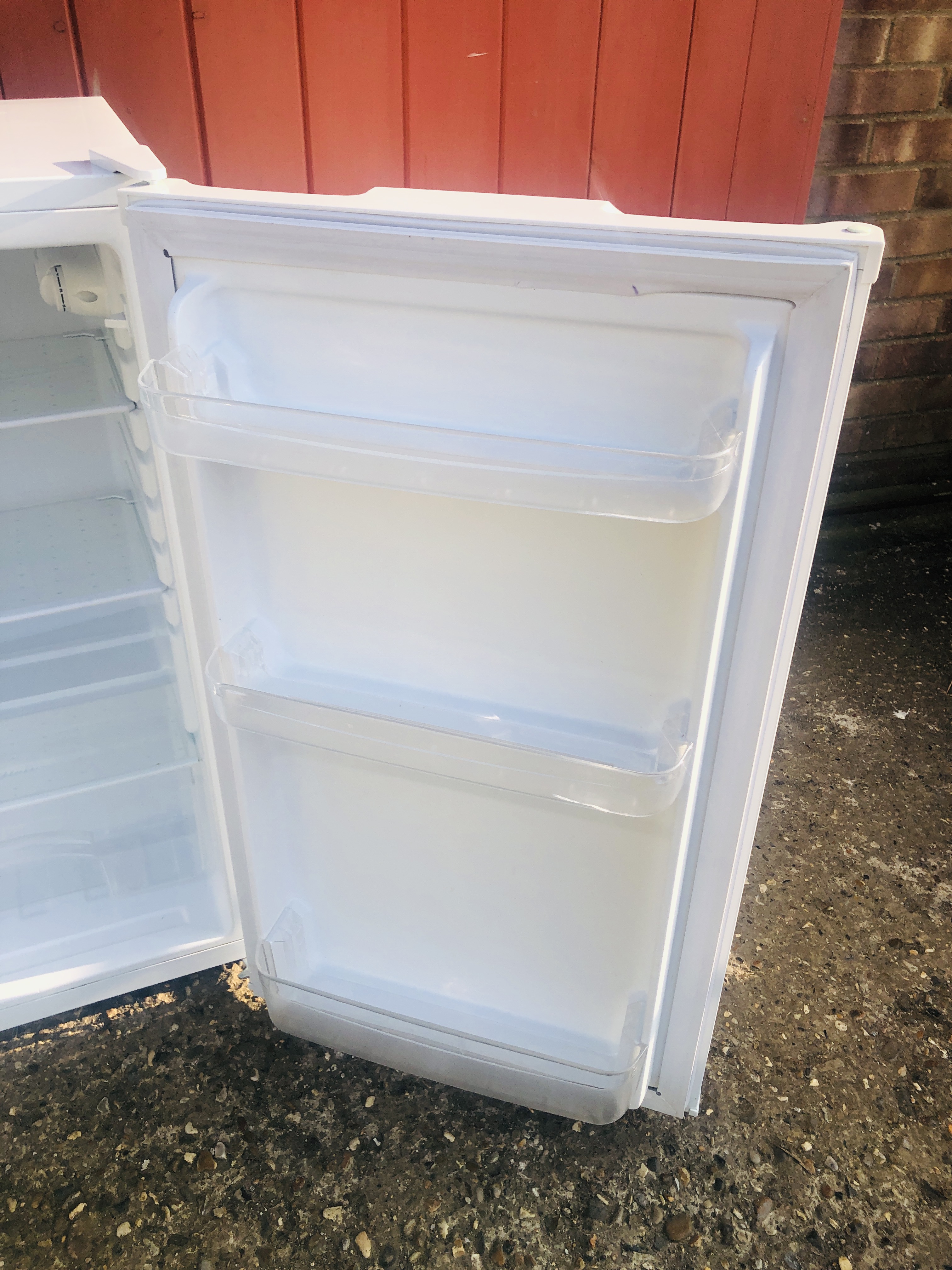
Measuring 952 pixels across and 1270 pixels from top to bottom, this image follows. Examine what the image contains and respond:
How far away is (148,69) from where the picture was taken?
1421 millimetres

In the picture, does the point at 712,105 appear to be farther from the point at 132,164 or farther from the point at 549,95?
the point at 132,164

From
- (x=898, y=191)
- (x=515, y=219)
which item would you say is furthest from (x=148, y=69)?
(x=898, y=191)

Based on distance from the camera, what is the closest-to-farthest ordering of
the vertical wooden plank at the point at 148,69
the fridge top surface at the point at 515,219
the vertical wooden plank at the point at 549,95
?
the fridge top surface at the point at 515,219 < the vertical wooden plank at the point at 148,69 < the vertical wooden plank at the point at 549,95

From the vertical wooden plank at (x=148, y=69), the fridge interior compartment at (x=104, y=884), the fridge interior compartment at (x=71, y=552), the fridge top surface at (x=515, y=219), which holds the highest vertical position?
the vertical wooden plank at (x=148, y=69)

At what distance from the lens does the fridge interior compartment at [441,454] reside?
2.63 feet

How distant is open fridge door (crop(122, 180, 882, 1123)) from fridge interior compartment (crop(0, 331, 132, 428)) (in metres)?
0.45

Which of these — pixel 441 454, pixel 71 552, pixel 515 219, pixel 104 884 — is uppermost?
pixel 515 219

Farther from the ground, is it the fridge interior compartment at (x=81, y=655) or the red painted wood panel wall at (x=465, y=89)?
the red painted wood panel wall at (x=465, y=89)

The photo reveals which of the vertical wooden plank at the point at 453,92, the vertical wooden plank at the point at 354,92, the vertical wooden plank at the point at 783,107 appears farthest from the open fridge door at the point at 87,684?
the vertical wooden plank at the point at 783,107

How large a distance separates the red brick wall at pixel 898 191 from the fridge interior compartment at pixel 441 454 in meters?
1.81

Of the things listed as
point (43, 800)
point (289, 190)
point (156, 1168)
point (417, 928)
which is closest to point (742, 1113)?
point (417, 928)

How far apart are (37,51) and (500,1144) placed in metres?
1.72

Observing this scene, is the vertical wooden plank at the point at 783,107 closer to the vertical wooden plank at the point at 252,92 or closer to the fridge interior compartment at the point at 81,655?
the vertical wooden plank at the point at 252,92

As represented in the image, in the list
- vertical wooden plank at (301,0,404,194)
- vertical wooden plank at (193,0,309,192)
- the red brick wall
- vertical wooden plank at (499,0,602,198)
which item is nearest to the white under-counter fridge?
vertical wooden plank at (193,0,309,192)
